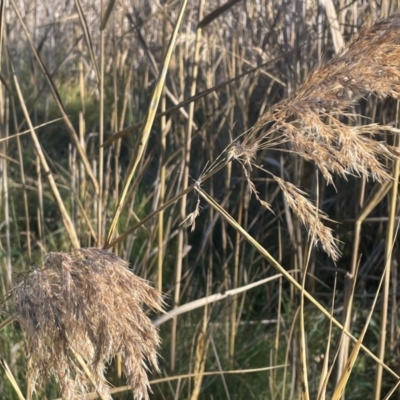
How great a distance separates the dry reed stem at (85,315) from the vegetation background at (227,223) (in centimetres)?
17

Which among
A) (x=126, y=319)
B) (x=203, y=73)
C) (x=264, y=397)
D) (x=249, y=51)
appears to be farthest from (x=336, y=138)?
(x=203, y=73)

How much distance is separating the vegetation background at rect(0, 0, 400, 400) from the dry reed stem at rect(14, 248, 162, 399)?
17 cm

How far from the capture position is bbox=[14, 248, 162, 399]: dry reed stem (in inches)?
24.6

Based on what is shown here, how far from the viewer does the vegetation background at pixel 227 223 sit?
3.66 ft

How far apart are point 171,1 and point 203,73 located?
1287mm

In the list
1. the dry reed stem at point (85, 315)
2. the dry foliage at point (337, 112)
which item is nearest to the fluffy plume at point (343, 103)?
the dry foliage at point (337, 112)

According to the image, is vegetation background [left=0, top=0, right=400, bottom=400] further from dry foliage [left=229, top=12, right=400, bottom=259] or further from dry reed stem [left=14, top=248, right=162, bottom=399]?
dry reed stem [left=14, top=248, right=162, bottom=399]

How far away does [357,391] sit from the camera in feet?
5.74

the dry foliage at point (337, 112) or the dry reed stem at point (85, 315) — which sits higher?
the dry foliage at point (337, 112)

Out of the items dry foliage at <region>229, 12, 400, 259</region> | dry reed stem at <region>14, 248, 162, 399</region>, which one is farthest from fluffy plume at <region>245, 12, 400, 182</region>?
dry reed stem at <region>14, 248, 162, 399</region>

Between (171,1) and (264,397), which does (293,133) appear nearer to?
(171,1)

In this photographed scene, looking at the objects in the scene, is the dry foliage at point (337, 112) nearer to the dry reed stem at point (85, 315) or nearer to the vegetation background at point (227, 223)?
the vegetation background at point (227, 223)

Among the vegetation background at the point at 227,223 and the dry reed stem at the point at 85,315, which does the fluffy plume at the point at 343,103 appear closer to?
the vegetation background at the point at 227,223

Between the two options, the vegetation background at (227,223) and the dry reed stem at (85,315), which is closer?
the dry reed stem at (85,315)
